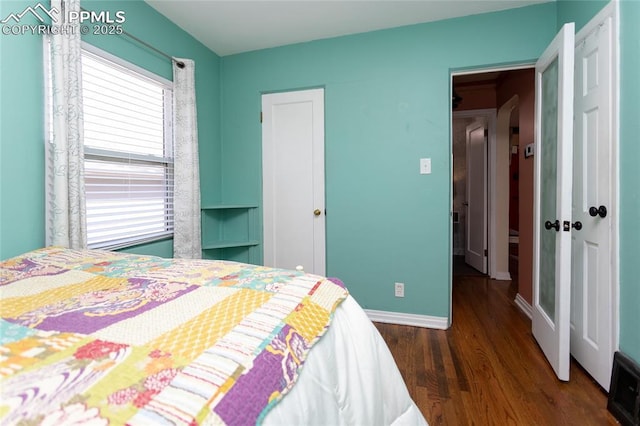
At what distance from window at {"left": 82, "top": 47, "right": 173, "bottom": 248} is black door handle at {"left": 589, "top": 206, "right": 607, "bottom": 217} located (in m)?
2.81

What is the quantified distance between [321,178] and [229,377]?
2.35m

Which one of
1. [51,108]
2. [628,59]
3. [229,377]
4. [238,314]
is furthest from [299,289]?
[628,59]

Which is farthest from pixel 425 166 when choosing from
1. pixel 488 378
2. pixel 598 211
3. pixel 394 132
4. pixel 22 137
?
pixel 22 137

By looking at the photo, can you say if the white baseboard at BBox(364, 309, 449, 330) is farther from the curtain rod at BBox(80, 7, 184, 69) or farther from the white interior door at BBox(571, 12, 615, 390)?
the curtain rod at BBox(80, 7, 184, 69)

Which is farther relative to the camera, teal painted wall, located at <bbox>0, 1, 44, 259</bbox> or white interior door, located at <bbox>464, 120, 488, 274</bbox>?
white interior door, located at <bbox>464, 120, 488, 274</bbox>

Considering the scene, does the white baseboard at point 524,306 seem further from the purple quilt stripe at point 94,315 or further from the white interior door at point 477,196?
the purple quilt stripe at point 94,315

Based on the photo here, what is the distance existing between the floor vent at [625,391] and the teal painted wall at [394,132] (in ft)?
3.54

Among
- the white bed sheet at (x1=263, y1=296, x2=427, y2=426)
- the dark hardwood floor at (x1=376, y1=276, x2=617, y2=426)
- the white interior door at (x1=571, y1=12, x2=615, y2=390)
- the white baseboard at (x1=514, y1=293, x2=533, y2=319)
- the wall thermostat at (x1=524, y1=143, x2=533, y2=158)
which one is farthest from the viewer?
the wall thermostat at (x1=524, y1=143, x2=533, y2=158)

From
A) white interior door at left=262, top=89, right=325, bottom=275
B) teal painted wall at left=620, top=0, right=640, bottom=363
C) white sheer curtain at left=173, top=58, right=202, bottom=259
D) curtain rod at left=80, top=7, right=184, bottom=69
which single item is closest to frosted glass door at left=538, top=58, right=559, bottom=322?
teal painted wall at left=620, top=0, right=640, bottom=363

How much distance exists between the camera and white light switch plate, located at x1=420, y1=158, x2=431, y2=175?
248 cm

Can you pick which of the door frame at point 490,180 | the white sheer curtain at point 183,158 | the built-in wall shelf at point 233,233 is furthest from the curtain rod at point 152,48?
the door frame at point 490,180

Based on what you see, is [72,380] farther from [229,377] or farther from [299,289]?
[299,289]

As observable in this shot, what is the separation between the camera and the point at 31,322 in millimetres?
687

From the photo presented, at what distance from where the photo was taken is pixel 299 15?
7.72 ft
